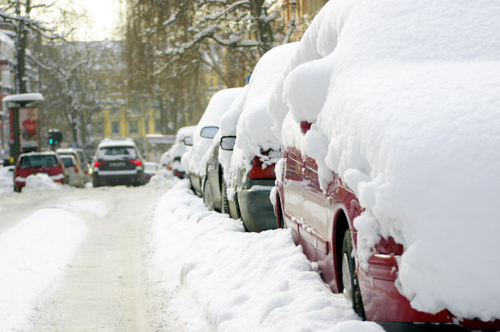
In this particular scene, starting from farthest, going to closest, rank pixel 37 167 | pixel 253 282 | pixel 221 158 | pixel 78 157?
pixel 78 157
pixel 37 167
pixel 221 158
pixel 253 282

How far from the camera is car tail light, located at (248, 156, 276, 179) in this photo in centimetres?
770

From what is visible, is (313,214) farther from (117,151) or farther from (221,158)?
(117,151)

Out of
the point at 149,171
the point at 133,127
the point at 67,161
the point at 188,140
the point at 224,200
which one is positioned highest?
the point at 188,140

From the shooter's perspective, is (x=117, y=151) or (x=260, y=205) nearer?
(x=260, y=205)

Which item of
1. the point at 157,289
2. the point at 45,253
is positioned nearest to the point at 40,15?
the point at 45,253

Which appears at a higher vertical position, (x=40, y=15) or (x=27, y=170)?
(x=40, y=15)

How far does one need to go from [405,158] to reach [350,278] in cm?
106

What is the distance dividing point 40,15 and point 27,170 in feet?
43.1

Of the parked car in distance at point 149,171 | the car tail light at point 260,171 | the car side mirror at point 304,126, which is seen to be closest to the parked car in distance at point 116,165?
the parked car in distance at point 149,171

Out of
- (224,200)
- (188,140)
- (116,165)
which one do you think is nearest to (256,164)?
(224,200)

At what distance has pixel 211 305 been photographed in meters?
5.56

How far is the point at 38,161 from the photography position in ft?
92.1

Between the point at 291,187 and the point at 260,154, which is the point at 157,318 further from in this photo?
the point at 260,154

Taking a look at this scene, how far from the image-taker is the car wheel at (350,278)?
412 cm
